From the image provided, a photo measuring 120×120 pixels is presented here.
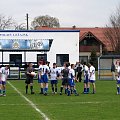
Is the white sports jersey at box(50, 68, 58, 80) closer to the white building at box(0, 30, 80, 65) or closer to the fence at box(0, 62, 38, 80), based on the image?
the fence at box(0, 62, 38, 80)

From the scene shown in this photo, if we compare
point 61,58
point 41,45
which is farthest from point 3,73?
point 61,58

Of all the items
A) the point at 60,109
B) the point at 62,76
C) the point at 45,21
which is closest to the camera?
the point at 60,109

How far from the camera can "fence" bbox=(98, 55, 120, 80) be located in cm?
4750

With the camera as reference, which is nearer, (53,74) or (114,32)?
(53,74)

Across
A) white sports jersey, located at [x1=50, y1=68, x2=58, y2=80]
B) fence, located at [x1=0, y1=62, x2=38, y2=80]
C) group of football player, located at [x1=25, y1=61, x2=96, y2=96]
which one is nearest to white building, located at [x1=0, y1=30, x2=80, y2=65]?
fence, located at [x1=0, y1=62, x2=38, y2=80]

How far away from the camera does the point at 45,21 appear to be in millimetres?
122938

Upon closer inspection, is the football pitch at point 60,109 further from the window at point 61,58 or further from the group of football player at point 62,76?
the window at point 61,58

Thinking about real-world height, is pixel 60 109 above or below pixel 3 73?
below

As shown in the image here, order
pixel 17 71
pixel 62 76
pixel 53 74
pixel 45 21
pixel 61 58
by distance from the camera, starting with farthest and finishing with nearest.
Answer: pixel 45 21 < pixel 61 58 < pixel 17 71 < pixel 53 74 < pixel 62 76

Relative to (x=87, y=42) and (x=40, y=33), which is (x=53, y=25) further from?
(x=40, y=33)

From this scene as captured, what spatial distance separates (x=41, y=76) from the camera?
2650 cm

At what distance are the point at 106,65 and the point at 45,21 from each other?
7423 cm

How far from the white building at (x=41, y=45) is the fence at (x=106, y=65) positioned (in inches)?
116

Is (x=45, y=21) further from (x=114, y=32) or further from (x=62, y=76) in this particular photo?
(x=62, y=76)
